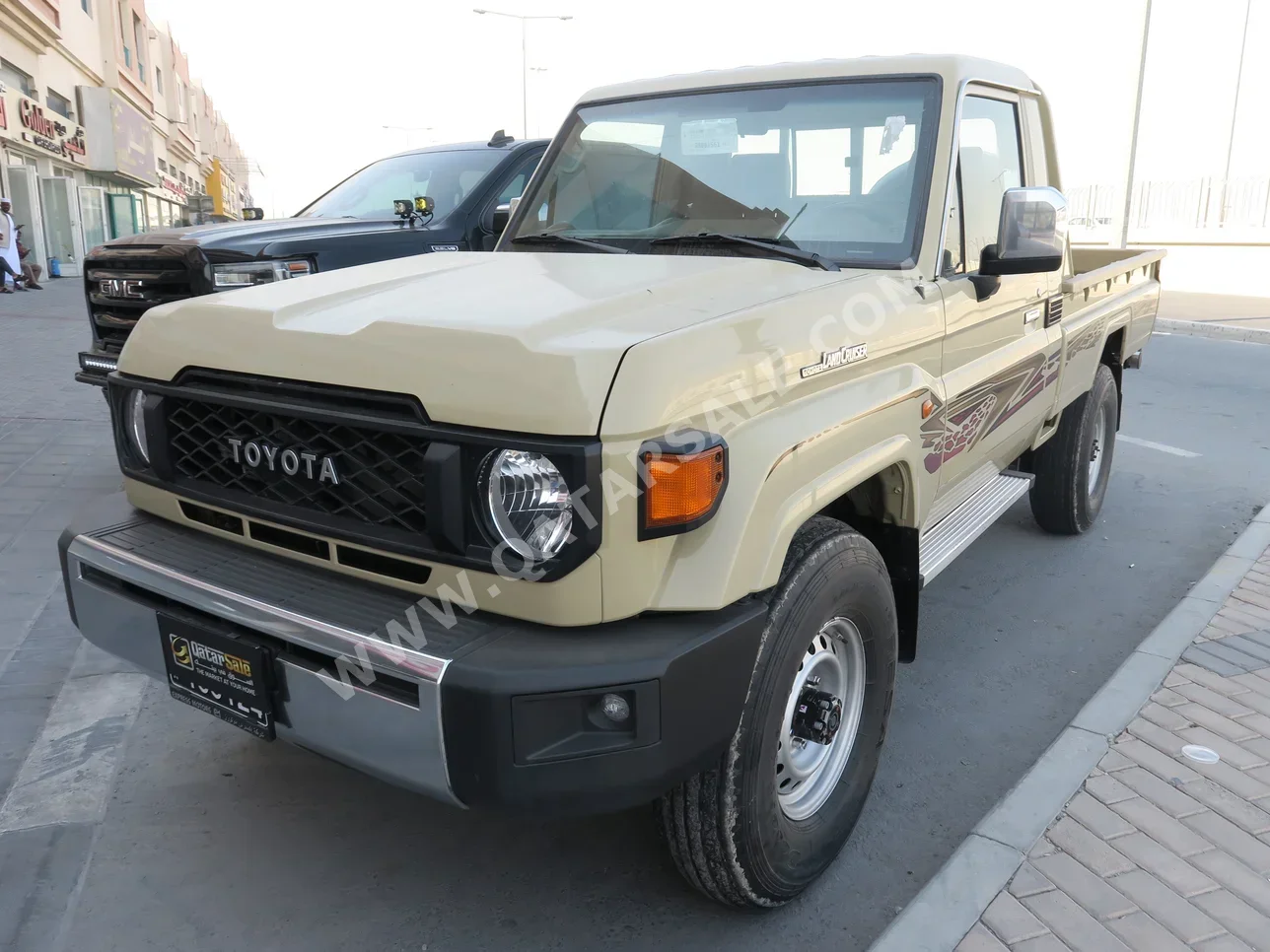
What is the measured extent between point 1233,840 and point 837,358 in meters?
1.71

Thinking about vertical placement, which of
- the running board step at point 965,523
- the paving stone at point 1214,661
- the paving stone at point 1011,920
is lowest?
the paving stone at point 1011,920

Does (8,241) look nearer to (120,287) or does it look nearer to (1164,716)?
(120,287)

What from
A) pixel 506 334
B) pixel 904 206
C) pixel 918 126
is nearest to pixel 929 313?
pixel 904 206

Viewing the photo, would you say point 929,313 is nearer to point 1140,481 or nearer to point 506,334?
point 506,334

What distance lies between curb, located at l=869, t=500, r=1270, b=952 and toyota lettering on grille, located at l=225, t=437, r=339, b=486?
164cm

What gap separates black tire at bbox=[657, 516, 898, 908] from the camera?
220 centimetres

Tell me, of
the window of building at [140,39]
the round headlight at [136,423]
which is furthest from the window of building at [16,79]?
the round headlight at [136,423]

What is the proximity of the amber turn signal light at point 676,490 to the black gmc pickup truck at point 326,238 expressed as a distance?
3.61m

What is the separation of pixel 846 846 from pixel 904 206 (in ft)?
6.17

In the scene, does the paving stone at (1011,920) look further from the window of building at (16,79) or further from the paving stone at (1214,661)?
the window of building at (16,79)

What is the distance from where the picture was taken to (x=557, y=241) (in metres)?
3.50

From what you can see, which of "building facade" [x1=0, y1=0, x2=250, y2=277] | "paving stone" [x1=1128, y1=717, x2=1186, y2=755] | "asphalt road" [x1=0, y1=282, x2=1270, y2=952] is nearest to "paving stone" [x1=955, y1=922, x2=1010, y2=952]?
"asphalt road" [x1=0, y1=282, x2=1270, y2=952]

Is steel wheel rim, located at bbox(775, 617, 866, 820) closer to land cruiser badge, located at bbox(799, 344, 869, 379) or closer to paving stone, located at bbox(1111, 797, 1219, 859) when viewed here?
land cruiser badge, located at bbox(799, 344, 869, 379)

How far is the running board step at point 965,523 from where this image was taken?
10.6 feet
